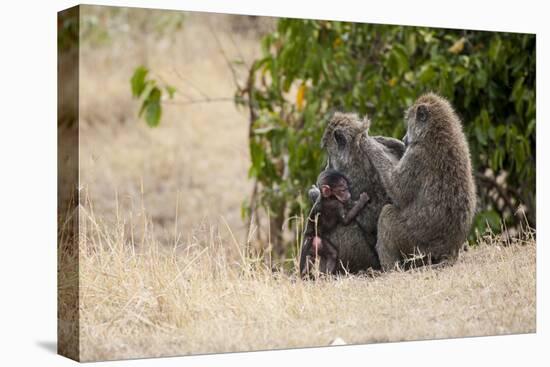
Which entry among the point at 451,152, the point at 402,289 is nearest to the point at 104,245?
the point at 402,289

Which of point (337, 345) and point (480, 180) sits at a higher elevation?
point (480, 180)

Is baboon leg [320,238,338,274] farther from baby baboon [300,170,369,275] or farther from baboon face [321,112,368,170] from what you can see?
baboon face [321,112,368,170]

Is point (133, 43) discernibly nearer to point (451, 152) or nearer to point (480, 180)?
point (480, 180)

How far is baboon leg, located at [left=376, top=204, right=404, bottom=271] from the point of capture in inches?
303

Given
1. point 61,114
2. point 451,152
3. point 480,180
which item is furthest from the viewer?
point 480,180

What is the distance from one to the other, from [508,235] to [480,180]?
866 mm

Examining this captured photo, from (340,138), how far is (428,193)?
0.86 m

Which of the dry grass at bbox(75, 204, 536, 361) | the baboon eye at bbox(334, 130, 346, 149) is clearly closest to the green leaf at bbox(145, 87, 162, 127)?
the dry grass at bbox(75, 204, 536, 361)

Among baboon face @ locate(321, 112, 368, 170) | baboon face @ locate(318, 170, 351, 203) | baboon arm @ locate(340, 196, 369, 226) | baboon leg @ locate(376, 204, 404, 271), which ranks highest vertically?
baboon face @ locate(321, 112, 368, 170)

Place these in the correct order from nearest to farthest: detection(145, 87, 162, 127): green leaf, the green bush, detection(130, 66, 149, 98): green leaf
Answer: the green bush → detection(130, 66, 149, 98): green leaf → detection(145, 87, 162, 127): green leaf

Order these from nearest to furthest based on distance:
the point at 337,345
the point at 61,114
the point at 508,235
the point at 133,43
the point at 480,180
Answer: the point at 61,114 → the point at 337,345 → the point at 508,235 → the point at 480,180 → the point at 133,43

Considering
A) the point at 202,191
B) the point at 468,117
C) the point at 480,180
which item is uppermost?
the point at 468,117

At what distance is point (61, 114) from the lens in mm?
6793

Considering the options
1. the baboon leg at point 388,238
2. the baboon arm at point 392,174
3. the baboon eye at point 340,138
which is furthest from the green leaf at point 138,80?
the baboon leg at point 388,238
